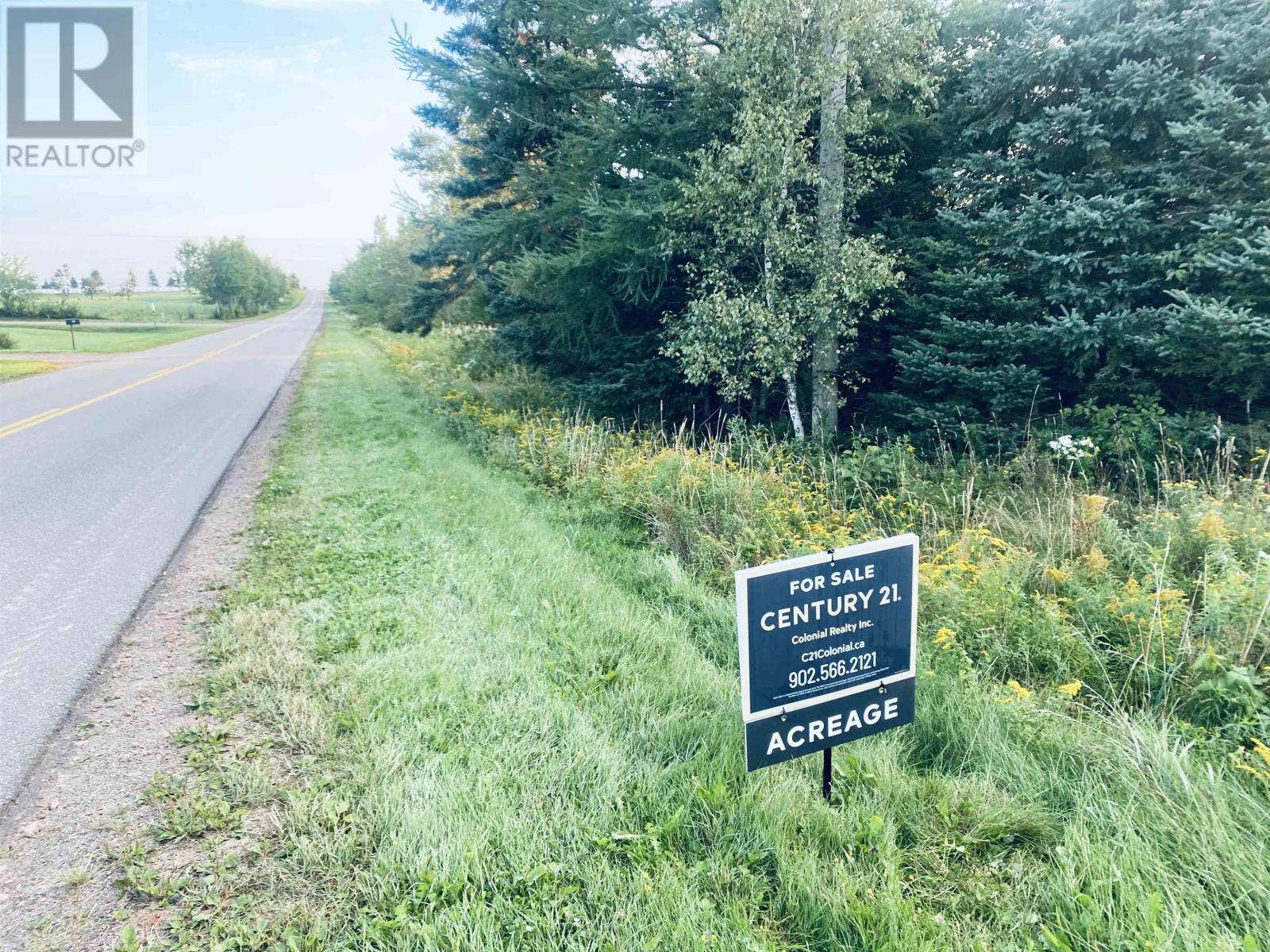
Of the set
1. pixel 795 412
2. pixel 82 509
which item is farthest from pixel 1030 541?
pixel 82 509

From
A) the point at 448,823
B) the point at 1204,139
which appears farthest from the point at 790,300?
the point at 448,823

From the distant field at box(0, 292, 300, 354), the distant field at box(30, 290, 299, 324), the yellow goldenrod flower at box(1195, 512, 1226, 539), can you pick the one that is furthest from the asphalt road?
the distant field at box(30, 290, 299, 324)

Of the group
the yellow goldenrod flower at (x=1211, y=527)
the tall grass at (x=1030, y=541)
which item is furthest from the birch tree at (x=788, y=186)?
the yellow goldenrod flower at (x=1211, y=527)

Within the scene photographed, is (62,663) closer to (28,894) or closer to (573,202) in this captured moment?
(28,894)

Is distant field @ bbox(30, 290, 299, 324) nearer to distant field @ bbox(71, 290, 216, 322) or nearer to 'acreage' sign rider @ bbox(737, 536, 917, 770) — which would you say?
distant field @ bbox(71, 290, 216, 322)

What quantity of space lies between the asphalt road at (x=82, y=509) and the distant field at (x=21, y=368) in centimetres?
143

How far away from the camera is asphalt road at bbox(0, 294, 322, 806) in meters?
3.68

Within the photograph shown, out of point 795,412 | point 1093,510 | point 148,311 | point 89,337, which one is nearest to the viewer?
point 1093,510

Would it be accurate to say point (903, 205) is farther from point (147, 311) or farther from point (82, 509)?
point (147, 311)

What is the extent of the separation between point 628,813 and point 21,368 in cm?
2330

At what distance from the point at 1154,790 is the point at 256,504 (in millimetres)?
7174

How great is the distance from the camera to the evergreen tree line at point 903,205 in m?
7.86

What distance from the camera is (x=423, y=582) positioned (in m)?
4.86

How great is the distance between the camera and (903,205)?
11.1m
